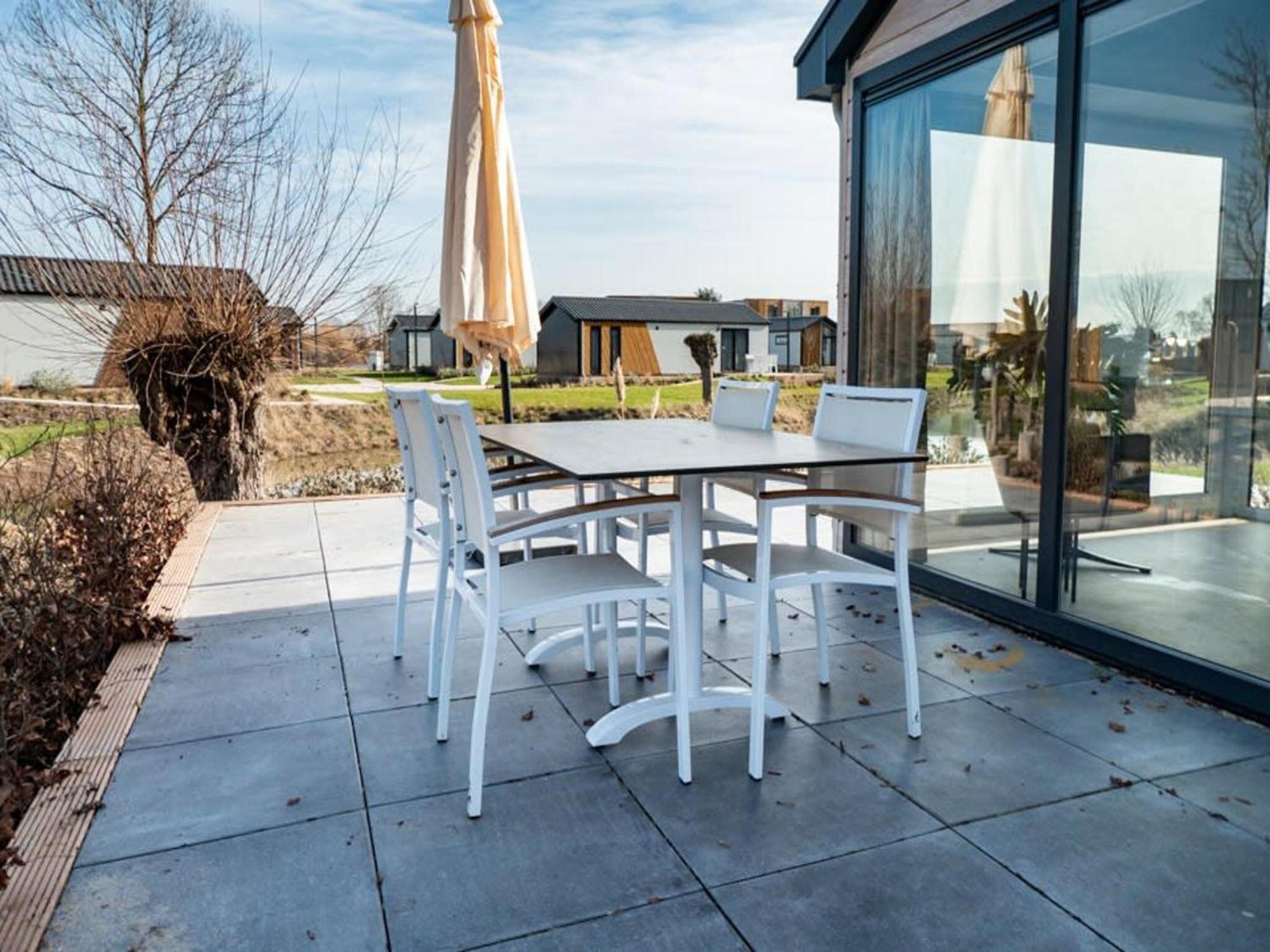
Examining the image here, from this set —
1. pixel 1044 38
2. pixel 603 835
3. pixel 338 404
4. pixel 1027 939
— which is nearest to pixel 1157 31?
pixel 1044 38

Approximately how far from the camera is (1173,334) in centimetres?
306

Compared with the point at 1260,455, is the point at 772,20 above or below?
above

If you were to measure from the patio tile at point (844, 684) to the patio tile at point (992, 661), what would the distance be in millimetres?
90

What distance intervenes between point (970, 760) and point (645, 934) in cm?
118

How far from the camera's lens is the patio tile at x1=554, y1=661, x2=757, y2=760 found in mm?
2672

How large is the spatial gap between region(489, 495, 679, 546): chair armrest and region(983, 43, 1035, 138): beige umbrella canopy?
229cm

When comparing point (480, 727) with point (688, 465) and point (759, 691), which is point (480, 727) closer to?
point (759, 691)

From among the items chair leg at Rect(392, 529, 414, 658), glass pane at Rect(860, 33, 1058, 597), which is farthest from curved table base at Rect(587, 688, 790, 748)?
glass pane at Rect(860, 33, 1058, 597)

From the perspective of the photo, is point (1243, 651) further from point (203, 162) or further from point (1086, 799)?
point (203, 162)

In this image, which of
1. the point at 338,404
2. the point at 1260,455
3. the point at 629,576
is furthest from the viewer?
the point at 338,404

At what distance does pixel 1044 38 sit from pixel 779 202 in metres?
14.4

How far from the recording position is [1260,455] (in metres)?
2.78

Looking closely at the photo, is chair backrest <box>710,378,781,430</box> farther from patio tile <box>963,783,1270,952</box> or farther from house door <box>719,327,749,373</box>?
house door <box>719,327,749,373</box>

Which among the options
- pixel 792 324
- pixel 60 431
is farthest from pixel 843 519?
pixel 792 324
